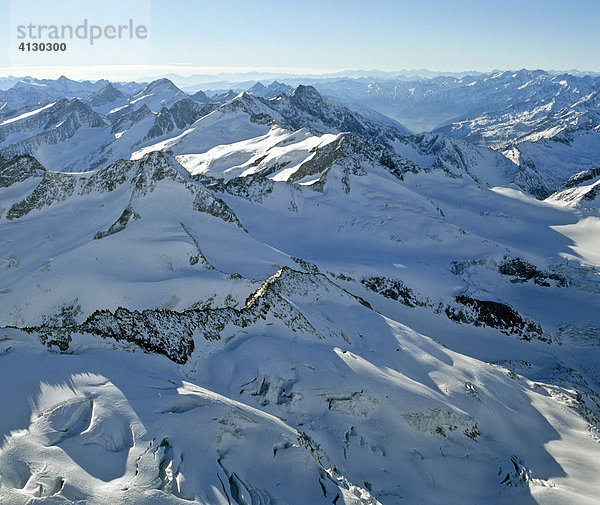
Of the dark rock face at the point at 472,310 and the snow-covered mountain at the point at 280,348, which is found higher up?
the snow-covered mountain at the point at 280,348

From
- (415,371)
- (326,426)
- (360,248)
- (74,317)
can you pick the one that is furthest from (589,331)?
(74,317)

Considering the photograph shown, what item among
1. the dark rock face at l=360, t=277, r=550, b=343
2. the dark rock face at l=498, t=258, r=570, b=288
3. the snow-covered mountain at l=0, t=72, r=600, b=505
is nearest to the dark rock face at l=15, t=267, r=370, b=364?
the snow-covered mountain at l=0, t=72, r=600, b=505

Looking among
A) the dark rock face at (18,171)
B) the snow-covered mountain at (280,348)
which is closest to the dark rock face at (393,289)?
the snow-covered mountain at (280,348)

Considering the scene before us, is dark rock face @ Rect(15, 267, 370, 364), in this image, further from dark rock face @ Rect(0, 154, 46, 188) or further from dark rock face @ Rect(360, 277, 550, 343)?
dark rock face @ Rect(0, 154, 46, 188)

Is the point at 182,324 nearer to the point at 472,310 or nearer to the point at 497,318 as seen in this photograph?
the point at 472,310

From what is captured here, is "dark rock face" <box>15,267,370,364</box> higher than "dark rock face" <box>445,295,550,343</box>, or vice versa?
"dark rock face" <box>15,267,370,364</box>

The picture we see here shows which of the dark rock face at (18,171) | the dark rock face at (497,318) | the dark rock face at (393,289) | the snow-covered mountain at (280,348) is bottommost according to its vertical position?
the dark rock face at (497,318)

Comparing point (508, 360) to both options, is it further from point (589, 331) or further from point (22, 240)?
point (22, 240)

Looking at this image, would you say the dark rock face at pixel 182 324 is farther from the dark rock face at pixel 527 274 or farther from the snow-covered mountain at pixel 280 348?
the dark rock face at pixel 527 274

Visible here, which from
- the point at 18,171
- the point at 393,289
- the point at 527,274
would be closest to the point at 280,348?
the point at 393,289
